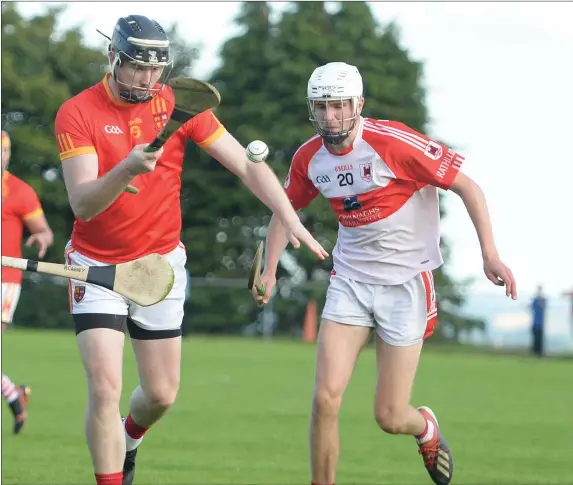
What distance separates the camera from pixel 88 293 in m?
6.80

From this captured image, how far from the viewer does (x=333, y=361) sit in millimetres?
7227

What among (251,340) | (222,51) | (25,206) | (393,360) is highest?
(222,51)

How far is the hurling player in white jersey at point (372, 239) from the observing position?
715cm

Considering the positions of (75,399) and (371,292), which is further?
(75,399)

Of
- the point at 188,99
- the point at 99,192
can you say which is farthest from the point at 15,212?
the point at 188,99

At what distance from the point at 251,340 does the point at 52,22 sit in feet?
72.0

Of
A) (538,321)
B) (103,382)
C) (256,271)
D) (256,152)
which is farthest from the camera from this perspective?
(538,321)

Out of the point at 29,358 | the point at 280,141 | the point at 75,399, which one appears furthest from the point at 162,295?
the point at 280,141

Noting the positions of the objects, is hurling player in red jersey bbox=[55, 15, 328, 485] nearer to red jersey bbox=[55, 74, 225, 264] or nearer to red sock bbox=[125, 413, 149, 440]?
red jersey bbox=[55, 74, 225, 264]

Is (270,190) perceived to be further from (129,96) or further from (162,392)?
(162,392)

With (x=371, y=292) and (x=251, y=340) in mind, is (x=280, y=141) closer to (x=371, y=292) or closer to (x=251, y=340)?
(x=251, y=340)

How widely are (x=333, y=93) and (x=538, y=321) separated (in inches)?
880

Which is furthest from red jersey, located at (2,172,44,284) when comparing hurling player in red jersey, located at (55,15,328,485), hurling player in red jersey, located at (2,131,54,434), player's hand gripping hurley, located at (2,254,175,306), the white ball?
the white ball

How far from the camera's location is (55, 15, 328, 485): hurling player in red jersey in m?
6.29
